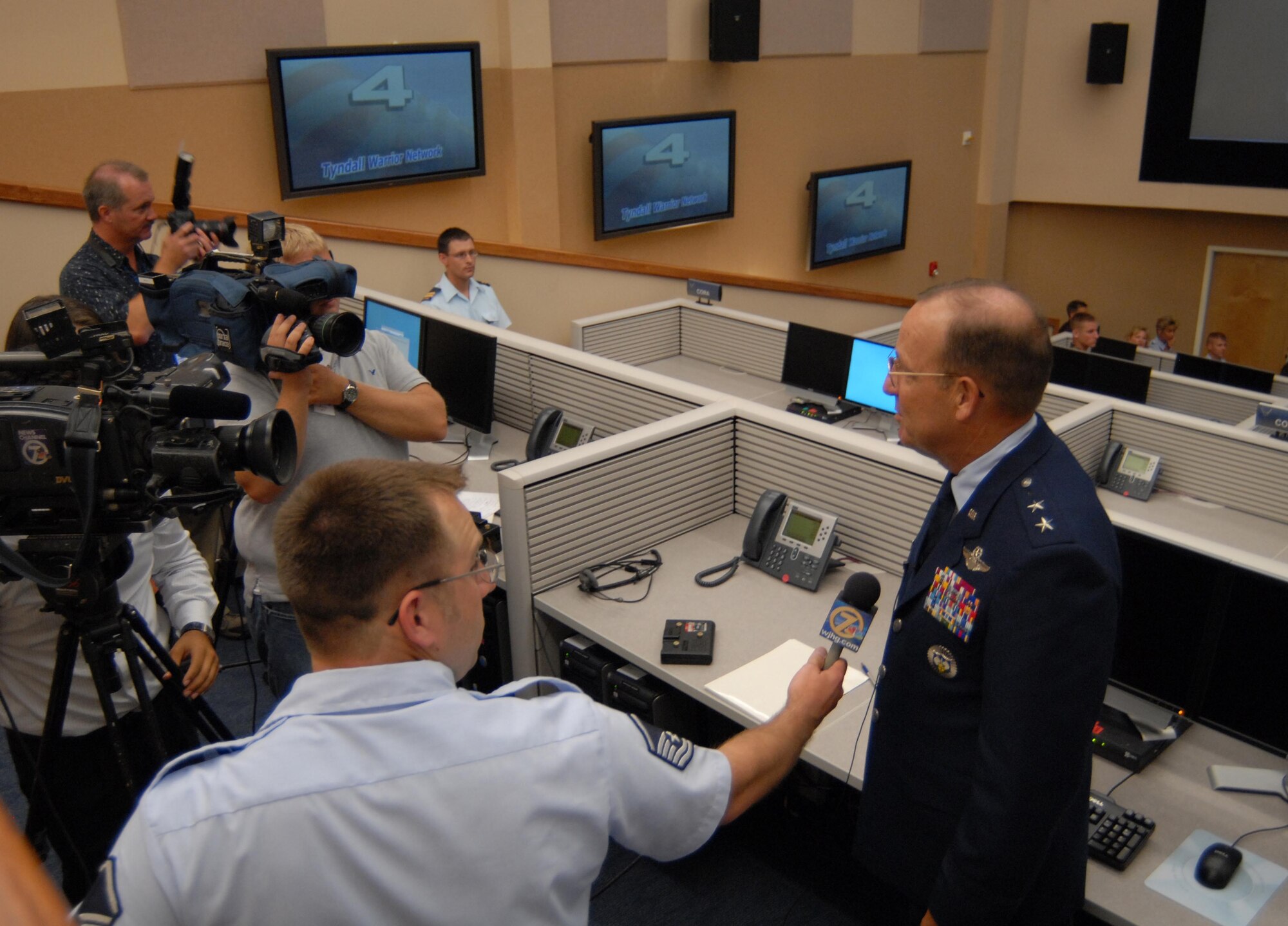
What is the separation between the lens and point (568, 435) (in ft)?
10.8

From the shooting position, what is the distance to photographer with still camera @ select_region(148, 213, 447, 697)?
188 centimetres

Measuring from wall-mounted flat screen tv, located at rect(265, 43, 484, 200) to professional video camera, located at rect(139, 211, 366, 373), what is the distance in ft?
11.0

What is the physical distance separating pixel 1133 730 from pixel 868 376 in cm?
249

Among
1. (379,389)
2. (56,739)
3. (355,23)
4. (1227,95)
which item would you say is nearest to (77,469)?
(56,739)

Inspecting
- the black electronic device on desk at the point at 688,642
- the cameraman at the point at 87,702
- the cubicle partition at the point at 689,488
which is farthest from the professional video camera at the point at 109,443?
the black electronic device on desk at the point at 688,642

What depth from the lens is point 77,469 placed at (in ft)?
4.64

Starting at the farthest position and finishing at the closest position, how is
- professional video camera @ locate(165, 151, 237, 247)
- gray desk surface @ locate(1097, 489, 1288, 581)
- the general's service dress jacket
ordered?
gray desk surface @ locate(1097, 489, 1288, 581)
professional video camera @ locate(165, 151, 237, 247)
the general's service dress jacket

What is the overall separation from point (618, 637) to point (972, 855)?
1.08 m

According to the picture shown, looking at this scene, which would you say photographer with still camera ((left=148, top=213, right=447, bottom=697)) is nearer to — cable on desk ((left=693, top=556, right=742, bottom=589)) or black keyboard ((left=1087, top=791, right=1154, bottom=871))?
cable on desk ((left=693, top=556, right=742, bottom=589))

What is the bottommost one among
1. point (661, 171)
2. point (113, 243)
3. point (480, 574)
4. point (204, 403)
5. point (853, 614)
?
point (853, 614)

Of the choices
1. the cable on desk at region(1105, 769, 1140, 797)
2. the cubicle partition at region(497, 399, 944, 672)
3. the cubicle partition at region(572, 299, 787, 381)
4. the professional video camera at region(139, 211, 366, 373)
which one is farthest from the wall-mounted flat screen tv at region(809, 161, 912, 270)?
the cable on desk at region(1105, 769, 1140, 797)

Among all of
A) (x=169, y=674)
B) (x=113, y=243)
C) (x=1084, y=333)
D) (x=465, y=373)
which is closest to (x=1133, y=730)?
(x=169, y=674)

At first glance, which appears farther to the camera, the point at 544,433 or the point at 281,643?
the point at 544,433

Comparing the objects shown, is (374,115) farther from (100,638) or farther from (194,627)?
(100,638)
